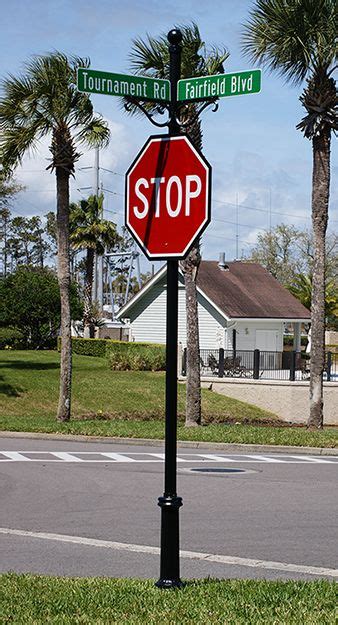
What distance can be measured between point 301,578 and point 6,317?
40515mm

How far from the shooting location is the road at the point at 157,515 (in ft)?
31.2

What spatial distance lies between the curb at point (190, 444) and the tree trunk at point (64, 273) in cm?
308

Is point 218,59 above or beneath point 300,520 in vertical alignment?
above

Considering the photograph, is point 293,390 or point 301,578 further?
point 293,390

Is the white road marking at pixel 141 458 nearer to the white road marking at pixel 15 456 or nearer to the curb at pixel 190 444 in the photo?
the white road marking at pixel 15 456

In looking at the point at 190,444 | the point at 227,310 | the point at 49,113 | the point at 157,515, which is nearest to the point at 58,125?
the point at 49,113

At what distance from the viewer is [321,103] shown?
77.8ft

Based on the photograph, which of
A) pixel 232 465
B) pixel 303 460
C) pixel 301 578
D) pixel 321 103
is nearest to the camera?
pixel 301 578

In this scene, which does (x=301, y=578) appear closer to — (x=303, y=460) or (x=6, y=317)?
(x=303, y=460)

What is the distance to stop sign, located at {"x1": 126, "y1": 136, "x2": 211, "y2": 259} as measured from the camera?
273 inches

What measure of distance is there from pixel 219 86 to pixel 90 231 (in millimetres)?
52010

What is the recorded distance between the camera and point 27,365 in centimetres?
4181

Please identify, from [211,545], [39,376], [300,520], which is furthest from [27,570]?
[39,376]

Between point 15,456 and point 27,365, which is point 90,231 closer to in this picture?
point 27,365
